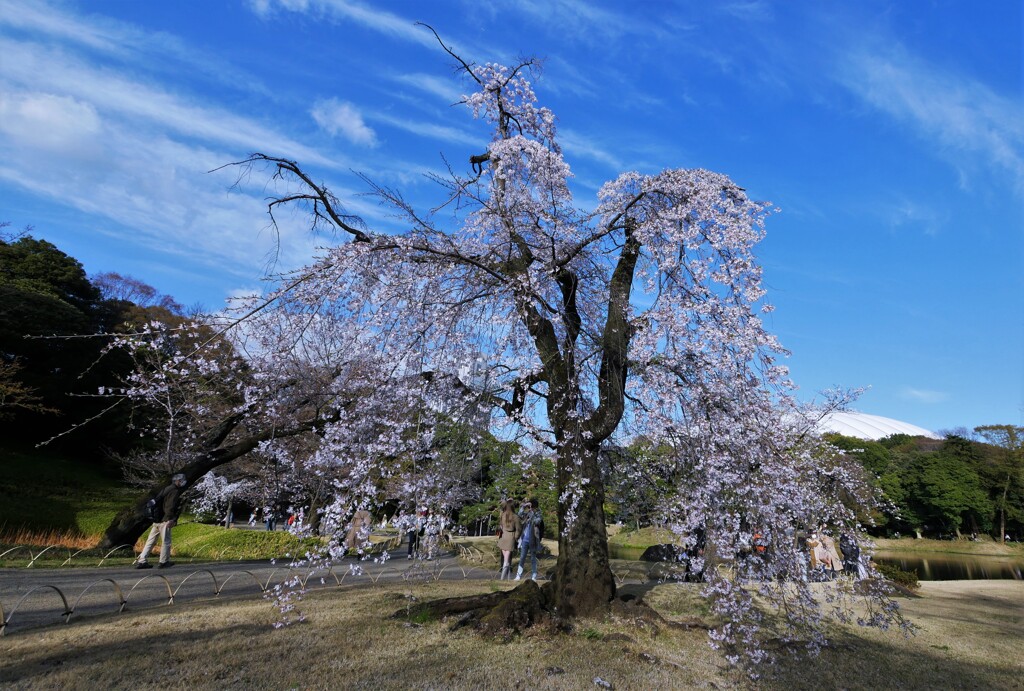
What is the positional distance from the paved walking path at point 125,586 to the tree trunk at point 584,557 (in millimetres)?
1818

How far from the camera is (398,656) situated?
5984 millimetres

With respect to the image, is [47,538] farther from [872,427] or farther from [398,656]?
[872,427]

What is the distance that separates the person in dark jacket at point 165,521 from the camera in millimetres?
11961

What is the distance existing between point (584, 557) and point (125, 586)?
781 centimetres

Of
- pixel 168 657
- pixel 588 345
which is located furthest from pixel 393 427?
pixel 168 657

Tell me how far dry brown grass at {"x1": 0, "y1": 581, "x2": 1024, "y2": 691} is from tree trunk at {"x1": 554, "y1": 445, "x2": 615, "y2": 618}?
41 cm

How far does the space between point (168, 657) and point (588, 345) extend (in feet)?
19.0

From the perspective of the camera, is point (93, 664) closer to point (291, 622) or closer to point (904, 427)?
point (291, 622)

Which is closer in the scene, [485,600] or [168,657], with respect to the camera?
[168,657]

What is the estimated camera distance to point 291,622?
7.06m

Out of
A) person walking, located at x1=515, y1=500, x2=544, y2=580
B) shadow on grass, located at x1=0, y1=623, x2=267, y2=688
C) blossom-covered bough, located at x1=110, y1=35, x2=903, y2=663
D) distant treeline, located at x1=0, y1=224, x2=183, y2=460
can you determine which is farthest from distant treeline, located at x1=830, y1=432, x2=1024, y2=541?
distant treeline, located at x1=0, y1=224, x2=183, y2=460

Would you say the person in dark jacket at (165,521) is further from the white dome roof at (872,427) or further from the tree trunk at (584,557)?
the white dome roof at (872,427)

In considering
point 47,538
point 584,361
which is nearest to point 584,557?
point 584,361

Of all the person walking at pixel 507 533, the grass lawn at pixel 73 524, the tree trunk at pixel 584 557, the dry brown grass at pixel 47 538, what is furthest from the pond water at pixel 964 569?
the dry brown grass at pixel 47 538
